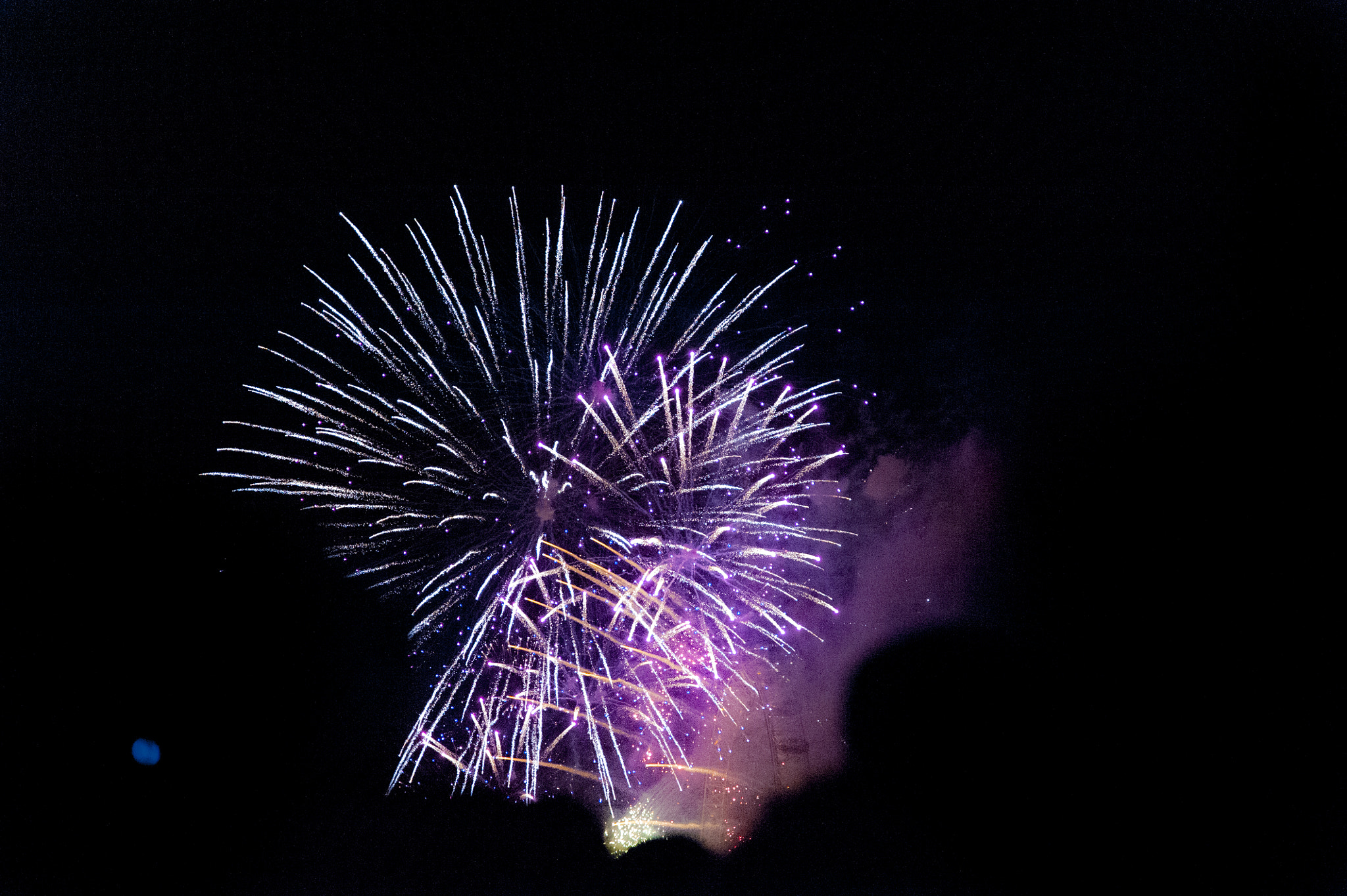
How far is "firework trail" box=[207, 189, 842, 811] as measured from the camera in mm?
2896

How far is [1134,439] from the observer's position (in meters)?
3.69

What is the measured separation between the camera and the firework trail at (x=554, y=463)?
114 inches

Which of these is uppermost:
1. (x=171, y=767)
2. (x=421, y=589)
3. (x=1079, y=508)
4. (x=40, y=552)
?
(x=40, y=552)

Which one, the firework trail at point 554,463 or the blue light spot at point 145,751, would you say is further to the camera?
the blue light spot at point 145,751

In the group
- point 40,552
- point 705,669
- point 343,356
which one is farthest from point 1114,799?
point 40,552

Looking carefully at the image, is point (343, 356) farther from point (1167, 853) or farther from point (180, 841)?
point (1167, 853)

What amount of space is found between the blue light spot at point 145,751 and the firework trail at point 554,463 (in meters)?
2.28

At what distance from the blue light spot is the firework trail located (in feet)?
7.47

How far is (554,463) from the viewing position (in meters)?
2.98

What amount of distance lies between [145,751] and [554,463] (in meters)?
4.01

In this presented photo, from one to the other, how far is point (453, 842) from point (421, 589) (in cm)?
187

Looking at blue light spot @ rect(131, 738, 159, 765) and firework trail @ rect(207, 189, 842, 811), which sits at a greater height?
firework trail @ rect(207, 189, 842, 811)

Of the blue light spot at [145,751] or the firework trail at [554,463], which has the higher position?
the firework trail at [554,463]

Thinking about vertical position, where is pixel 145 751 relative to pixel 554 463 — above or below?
below
